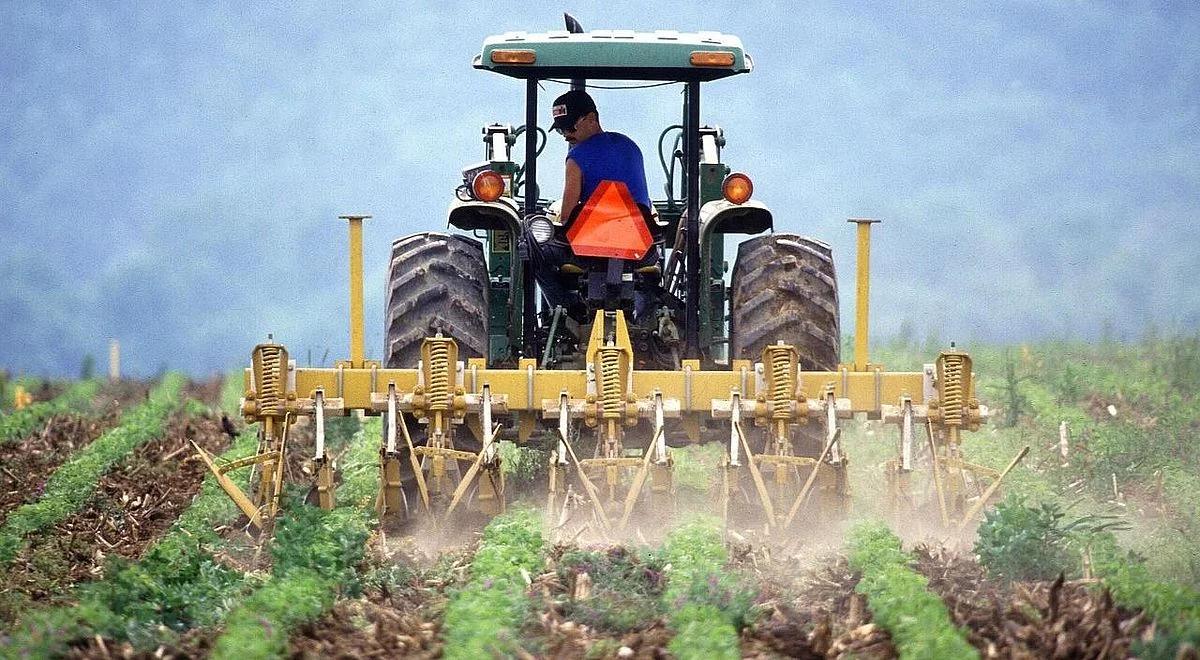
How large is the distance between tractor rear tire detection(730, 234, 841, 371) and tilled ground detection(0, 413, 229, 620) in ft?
11.5

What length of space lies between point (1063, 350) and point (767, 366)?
10.2m

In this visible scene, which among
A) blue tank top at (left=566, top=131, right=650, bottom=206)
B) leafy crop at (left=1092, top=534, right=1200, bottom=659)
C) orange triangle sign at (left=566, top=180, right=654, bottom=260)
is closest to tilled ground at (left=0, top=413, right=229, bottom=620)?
orange triangle sign at (left=566, top=180, right=654, bottom=260)

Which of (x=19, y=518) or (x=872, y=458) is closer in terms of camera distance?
(x=19, y=518)

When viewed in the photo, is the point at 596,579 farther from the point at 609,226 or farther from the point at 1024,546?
the point at 609,226

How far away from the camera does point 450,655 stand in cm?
663

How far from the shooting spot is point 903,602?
725 centimetres

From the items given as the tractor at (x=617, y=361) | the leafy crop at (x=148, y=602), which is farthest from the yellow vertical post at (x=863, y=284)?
the leafy crop at (x=148, y=602)

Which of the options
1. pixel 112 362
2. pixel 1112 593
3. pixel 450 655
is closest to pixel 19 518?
pixel 450 655

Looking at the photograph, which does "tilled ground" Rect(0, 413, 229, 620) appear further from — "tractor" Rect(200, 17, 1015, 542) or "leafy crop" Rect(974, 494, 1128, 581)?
"leafy crop" Rect(974, 494, 1128, 581)

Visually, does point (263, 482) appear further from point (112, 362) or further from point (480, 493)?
point (112, 362)

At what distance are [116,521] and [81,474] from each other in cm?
149

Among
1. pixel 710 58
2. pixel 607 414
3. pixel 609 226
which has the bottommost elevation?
pixel 607 414

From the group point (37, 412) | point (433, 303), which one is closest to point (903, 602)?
point (433, 303)

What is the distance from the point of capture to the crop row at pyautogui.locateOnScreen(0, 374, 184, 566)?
10.9 meters
